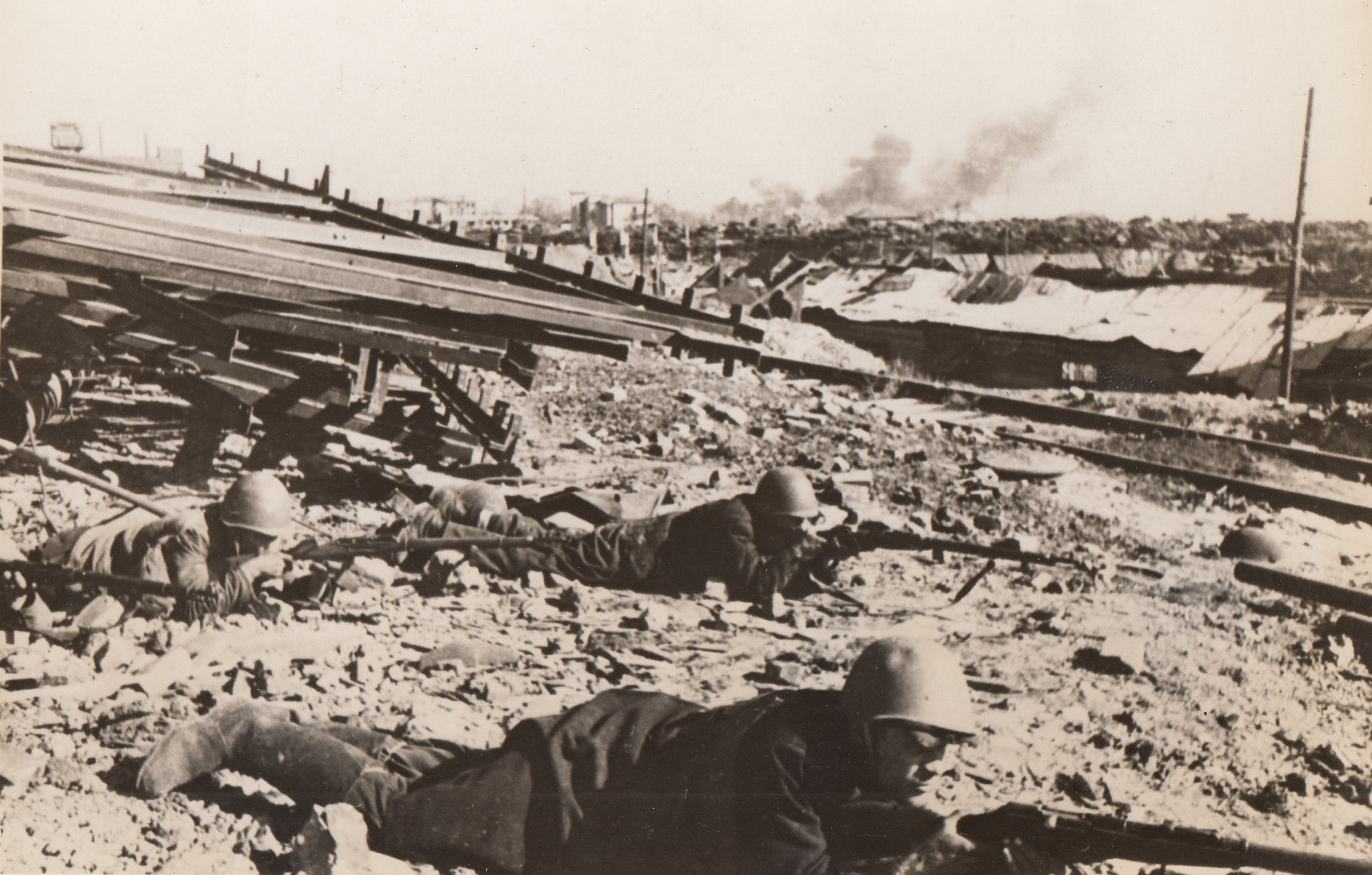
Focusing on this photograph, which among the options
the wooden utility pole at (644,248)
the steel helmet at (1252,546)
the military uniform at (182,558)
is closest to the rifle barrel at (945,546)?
the steel helmet at (1252,546)

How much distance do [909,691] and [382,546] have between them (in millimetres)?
3432

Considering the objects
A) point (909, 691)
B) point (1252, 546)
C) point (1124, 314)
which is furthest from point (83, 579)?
point (1124, 314)

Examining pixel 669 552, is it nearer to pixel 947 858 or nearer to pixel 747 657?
pixel 747 657

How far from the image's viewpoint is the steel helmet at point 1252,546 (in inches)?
293

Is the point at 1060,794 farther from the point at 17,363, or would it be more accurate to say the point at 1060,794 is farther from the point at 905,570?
the point at 17,363

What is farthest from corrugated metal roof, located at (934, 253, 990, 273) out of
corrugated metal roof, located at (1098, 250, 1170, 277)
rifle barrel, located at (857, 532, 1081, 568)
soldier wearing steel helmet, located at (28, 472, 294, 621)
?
soldier wearing steel helmet, located at (28, 472, 294, 621)

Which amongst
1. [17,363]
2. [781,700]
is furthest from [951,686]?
[17,363]

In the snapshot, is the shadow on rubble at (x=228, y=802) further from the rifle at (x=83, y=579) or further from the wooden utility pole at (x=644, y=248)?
the wooden utility pole at (x=644, y=248)

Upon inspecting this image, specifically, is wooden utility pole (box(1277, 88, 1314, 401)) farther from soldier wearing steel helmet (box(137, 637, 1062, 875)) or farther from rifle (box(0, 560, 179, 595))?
rifle (box(0, 560, 179, 595))

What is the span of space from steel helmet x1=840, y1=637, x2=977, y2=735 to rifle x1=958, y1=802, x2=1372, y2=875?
27 centimetres

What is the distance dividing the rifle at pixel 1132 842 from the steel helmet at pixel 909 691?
0.88 feet

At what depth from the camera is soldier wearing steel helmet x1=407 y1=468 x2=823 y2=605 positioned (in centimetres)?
600

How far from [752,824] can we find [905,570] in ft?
14.7

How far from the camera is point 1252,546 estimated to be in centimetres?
745
